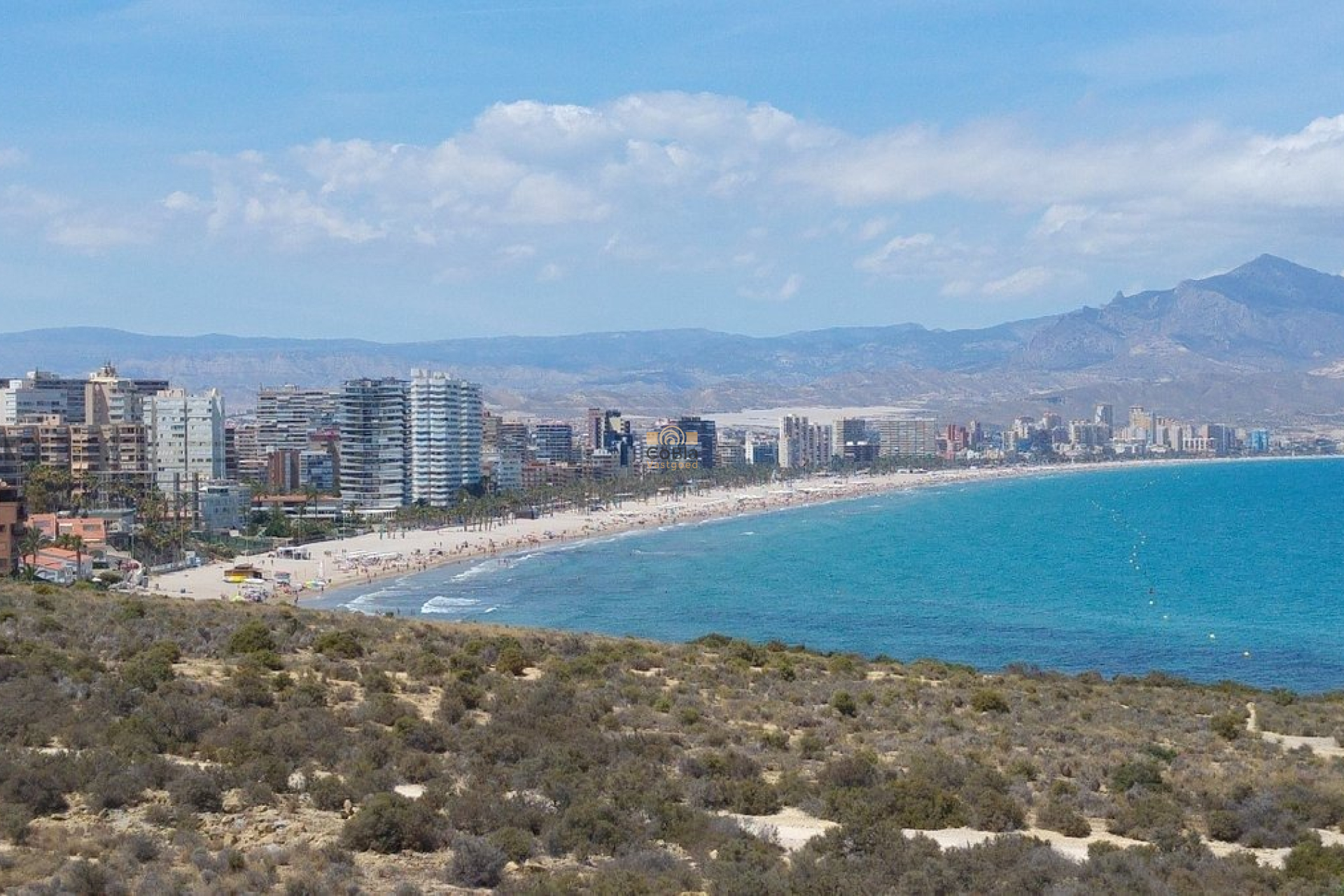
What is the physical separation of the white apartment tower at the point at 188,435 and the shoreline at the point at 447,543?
72.5 ft

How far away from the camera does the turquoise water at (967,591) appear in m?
52.4

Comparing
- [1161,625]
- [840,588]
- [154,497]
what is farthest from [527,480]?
[1161,625]

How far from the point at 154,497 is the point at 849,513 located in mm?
70112

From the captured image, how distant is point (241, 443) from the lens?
167000 mm

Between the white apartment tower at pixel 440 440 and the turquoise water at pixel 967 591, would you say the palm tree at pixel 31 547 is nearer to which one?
the turquoise water at pixel 967 591

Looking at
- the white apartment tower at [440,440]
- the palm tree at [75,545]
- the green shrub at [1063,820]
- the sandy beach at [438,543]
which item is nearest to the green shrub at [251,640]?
the green shrub at [1063,820]

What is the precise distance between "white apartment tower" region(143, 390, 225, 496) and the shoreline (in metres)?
22.1

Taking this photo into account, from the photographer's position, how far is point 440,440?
13025 centimetres

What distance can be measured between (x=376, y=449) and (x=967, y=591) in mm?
69814

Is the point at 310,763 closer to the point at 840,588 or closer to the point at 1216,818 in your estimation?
the point at 1216,818

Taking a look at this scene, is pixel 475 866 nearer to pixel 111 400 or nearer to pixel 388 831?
pixel 388 831

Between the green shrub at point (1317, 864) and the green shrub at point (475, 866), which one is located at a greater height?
the green shrub at point (475, 866)

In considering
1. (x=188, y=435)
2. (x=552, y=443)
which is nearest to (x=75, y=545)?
(x=188, y=435)

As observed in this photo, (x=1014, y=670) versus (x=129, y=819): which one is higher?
(x=129, y=819)
